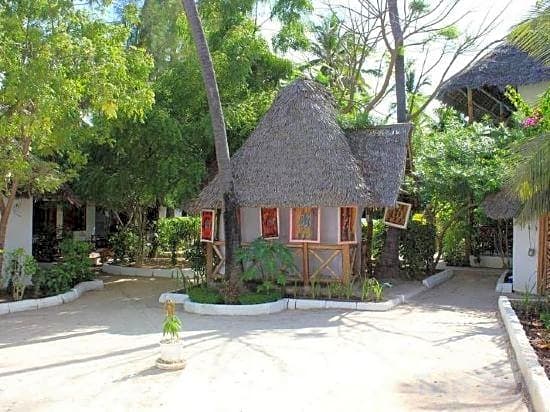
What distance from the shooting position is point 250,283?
12.7m

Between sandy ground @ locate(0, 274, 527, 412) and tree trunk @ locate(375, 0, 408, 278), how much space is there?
4204mm

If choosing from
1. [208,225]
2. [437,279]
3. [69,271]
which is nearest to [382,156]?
[437,279]

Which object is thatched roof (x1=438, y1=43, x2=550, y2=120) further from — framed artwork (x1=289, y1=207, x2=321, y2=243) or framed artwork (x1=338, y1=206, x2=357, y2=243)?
framed artwork (x1=289, y1=207, x2=321, y2=243)

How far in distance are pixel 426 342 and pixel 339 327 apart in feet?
5.12

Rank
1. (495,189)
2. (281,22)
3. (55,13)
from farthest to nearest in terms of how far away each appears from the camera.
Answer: (281,22)
(495,189)
(55,13)

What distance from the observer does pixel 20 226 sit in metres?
13.4

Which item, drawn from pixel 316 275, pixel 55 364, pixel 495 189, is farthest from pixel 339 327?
pixel 495 189

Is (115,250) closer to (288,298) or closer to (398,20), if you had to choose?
(288,298)

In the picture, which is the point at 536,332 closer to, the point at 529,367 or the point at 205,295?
the point at 529,367

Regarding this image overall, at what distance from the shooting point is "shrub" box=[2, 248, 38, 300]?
11.7m

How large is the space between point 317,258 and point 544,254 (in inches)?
192

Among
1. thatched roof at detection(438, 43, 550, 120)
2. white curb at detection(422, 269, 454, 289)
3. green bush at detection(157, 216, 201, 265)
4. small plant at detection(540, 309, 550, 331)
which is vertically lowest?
small plant at detection(540, 309, 550, 331)

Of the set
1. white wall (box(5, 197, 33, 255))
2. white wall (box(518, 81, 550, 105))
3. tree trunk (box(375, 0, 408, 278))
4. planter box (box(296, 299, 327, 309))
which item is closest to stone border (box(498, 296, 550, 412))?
planter box (box(296, 299, 327, 309))

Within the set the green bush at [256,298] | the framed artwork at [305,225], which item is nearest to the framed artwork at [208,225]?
the framed artwork at [305,225]
